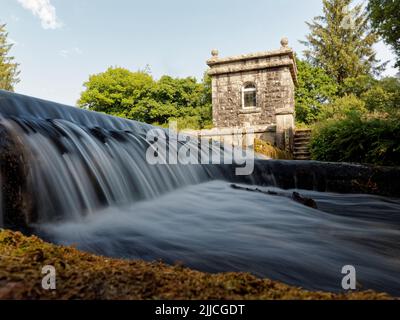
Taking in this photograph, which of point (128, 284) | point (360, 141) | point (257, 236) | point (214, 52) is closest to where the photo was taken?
point (128, 284)

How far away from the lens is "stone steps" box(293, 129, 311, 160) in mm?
12379

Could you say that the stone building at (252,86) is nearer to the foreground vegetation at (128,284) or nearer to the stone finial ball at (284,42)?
the stone finial ball at (284,42)

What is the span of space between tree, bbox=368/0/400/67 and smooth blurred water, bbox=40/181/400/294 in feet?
39.1

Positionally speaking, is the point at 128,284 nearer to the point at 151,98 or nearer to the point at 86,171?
the point at 86,171

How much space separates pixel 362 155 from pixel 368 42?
2928 cm

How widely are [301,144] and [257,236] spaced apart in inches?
420

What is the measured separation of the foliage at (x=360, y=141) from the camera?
683 cm

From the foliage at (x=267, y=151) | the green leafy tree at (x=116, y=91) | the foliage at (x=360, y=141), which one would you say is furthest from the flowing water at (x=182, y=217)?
the green leafy tree at (x=116, y=91)

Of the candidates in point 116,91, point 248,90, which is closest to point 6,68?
point 116,91

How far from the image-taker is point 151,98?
3312 centimetres

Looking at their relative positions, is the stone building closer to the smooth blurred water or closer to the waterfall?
the waterfall

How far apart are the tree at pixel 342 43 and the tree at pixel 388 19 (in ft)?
58.1

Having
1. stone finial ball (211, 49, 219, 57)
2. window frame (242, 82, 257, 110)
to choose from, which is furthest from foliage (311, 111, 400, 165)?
stone finial ball (211, 49, 219, 57)
